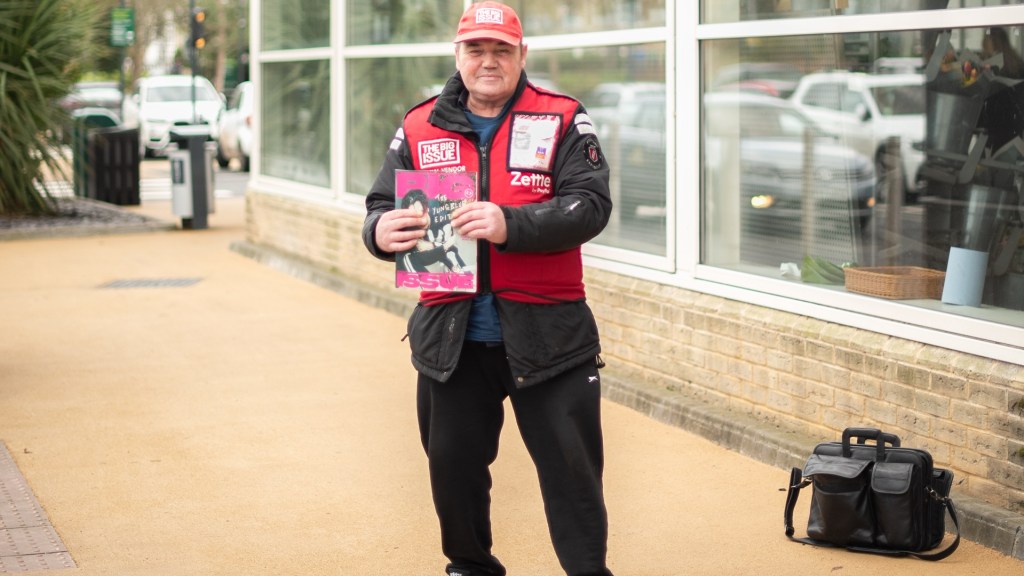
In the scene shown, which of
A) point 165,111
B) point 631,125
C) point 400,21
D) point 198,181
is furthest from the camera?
point 165,111

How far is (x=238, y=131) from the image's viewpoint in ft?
94.2

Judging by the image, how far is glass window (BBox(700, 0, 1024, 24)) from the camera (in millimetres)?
6141

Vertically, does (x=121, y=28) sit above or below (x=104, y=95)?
above

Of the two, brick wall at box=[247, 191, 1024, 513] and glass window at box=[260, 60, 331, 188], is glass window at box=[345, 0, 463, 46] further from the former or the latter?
brick wall at box=[247, 191, 1024, 513]

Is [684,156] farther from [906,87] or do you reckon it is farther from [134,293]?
[134,293]

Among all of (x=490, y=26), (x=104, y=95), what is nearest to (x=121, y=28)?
(x=104, y=95)

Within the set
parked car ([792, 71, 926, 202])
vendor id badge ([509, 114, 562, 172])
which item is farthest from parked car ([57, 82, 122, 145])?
vendor id badge ([509, 114, 562, 172])

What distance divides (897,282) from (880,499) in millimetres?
1388

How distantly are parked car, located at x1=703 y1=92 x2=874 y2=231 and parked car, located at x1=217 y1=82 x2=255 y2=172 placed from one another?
822 inches

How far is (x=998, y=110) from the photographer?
5.94 meters

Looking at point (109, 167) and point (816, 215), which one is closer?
point (816, 215)

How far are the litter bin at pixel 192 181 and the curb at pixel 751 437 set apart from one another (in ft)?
33.4

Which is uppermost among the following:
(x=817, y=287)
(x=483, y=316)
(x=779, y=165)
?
(x=779, y=165)

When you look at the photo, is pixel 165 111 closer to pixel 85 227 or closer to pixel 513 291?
pixel 85 227
